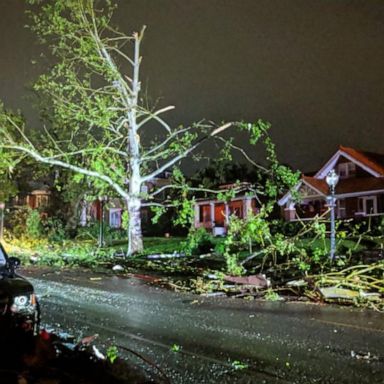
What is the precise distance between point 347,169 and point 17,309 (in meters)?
35.8

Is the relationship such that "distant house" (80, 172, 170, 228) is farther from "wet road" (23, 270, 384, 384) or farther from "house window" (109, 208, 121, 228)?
"wet road" (23, 270, 384, 384)

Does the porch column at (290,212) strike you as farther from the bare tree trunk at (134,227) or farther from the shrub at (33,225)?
the bare tree trunk at (134,227)

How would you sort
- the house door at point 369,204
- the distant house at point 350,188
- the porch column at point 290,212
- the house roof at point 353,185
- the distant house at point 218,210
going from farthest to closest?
the distant house at point 218,210, the porch column at point 290,212, the house door at point 369,204, the distant house at point 350,188, the house roof at point 353,185

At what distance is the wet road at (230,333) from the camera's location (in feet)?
18.7

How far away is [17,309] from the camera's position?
5.59 m

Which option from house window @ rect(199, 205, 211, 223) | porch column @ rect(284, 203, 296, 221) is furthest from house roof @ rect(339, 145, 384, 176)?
house window @ rect(199, 205, 211, 223)

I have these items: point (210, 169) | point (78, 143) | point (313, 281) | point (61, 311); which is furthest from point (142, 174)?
point (210, 169)

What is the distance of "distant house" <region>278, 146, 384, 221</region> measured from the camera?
36375 millimetres

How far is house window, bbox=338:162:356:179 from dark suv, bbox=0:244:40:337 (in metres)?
35.1

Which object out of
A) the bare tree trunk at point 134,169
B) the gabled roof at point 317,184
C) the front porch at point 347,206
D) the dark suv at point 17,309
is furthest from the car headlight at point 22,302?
the gabled roof at point 317,184

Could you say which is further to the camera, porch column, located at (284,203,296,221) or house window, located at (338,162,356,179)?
porch column, located at (284,203,296,221)

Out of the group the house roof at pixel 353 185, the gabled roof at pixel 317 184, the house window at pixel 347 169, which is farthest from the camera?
the gabled roof at pixel 317 184

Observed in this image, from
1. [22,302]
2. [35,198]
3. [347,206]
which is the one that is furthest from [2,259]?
[35,198]

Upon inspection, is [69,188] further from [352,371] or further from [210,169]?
[352,371]
